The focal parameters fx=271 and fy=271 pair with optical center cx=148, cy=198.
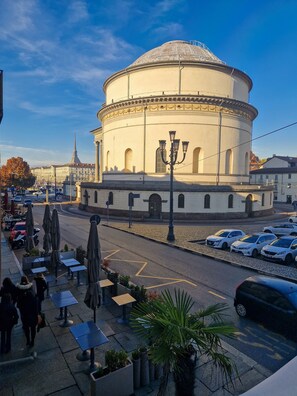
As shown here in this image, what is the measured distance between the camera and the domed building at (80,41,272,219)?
116 feet

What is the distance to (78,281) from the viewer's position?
38.1 feet

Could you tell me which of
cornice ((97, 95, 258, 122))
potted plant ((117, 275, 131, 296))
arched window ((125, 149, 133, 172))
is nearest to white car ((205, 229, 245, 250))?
potted plant ((117, 275, 131, 296))

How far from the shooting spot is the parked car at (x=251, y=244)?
17953mm

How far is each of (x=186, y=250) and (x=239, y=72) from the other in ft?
107

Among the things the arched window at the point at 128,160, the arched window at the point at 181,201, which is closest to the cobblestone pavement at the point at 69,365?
the arched window at the point at 181,201

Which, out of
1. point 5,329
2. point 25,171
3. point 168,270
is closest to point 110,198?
point 168,270

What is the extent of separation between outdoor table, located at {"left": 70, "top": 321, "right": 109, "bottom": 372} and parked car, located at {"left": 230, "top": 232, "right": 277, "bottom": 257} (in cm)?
1367

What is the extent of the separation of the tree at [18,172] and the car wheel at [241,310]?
7845 cm

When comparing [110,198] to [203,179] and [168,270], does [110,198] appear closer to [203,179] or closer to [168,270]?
[203,179]

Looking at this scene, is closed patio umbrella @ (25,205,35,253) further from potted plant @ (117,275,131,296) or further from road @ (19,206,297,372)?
potted plant @ (117,275,131,296)

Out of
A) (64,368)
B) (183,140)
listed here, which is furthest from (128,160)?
(64,368)

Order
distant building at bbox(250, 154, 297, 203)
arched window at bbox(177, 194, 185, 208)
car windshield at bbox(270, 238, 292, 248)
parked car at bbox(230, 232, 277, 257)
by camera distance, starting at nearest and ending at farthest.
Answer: car windshield at bbox(270, 238, 292, 248), parked car at bbox(230, 232, 277, 257), arched window at bbox(177, 194, 185, 208), distant building at bbox(250, 154, 297, 203)

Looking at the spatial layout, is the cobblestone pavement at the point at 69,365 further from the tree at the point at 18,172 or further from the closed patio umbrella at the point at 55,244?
the tree at the point at 18,172

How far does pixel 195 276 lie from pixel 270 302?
5.22 m
